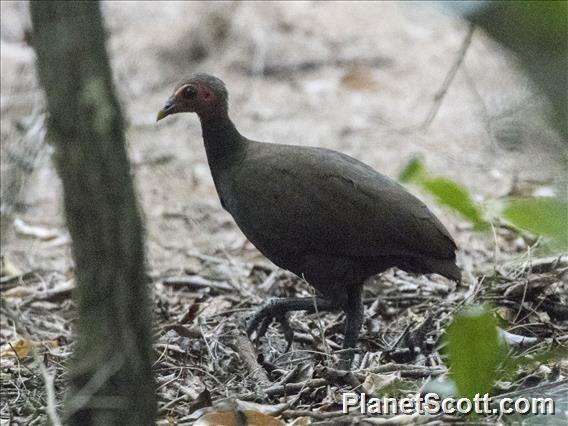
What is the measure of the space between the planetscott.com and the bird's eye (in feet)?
4.85

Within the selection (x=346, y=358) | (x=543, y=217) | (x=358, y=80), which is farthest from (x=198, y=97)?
(x=358, y=80)

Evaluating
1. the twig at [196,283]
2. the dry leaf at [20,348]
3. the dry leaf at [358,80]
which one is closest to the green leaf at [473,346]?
the dry leaf at [20,348]

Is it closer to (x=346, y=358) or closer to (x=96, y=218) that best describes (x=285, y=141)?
(x=346, y=358)

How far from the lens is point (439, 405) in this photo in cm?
270

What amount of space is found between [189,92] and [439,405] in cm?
176

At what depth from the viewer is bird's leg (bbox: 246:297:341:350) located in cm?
379

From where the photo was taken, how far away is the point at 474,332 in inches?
61.7

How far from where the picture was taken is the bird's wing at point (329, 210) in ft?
11.7

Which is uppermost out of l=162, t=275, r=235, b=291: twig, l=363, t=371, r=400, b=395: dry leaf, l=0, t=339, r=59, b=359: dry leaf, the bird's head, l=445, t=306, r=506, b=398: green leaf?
the bird's head

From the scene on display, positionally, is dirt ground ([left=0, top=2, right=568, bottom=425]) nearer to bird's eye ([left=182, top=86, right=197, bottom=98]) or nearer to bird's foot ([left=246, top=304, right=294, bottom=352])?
bird's foot ([left=246, top=304, right=294, bottom=352])

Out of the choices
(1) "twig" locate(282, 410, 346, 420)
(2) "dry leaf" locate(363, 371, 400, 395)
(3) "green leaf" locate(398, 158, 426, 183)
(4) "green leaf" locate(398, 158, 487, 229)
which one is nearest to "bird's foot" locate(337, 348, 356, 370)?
(2) "dry leaf" locate(363, 371, 400, 395)

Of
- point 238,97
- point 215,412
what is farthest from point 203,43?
point 215,412

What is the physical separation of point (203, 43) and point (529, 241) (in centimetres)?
494

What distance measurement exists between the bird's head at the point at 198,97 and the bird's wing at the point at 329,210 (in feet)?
1.06
